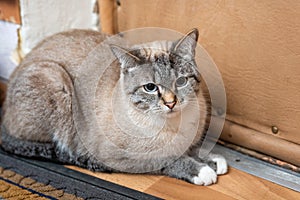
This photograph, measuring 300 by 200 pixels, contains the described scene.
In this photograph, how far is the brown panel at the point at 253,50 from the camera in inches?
62.9

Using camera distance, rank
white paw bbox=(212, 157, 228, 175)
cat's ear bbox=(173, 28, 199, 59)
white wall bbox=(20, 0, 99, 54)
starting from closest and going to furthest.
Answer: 1. cat's ear bbox=(173, 28, 199, 59)
2. white paw bbox=(212, 157, 228, 175)
3. white wall bbox=(20, 0, 99, 54)

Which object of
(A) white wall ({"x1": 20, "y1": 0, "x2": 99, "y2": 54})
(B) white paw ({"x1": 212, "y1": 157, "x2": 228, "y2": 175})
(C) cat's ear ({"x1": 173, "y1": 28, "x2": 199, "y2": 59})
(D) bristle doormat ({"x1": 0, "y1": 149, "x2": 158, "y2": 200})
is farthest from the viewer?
(A) white wall ({"x1": 20, "y1": 0, "x2": 99, "y2": 54})

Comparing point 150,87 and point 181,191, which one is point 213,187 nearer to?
point 181,191

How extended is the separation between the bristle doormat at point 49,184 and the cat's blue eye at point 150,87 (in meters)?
0.38

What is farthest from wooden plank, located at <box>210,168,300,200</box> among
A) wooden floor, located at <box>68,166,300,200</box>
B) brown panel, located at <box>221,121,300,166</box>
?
brown panel, located at <box>221,121,300,166</box>

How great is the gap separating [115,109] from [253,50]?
0.56 metres

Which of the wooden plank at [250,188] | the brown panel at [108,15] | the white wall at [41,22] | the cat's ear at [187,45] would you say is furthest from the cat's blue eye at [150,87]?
the white wall at [41,22]

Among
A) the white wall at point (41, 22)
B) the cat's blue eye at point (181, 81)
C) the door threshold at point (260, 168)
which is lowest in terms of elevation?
the door threshold at point (260, 168)

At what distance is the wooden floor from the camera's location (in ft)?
5.22

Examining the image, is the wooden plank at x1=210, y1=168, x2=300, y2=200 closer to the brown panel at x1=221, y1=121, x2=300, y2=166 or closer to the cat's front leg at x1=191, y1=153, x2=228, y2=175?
the cat's front leg at x1=191, y1=153, x2=228, y2=175

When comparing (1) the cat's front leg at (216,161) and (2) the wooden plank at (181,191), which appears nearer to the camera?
(2) the wooden plank at (181,191)

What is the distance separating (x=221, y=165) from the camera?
5.59ft

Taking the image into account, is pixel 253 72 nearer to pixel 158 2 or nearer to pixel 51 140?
pixel 158 2

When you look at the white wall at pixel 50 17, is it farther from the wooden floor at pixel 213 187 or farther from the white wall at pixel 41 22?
the wooden floor at pixel 213 187
